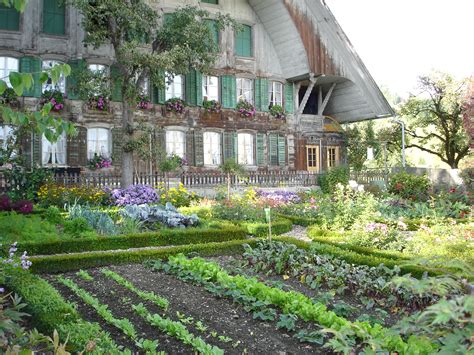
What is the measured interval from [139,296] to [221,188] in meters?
12.3

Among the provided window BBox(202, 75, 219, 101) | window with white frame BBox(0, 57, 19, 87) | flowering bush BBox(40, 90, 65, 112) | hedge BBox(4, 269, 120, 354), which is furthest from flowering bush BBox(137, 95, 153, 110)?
hedge BBox(4, 269, 120, 354)

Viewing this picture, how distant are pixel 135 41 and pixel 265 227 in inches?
359

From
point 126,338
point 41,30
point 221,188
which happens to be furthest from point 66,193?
point 126,338

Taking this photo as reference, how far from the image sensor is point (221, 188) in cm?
1792

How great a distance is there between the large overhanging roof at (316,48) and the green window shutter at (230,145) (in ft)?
14.3

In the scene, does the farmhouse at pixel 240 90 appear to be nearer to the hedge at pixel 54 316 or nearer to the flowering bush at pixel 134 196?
the flowering bush at pixel 134 196

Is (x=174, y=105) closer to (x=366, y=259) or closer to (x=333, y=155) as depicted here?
(x=333, y=155)

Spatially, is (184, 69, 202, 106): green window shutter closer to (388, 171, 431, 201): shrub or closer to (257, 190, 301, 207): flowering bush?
(257, 190, 301, 207): flowering bush

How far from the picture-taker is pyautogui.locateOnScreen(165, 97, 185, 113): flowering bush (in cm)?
2079

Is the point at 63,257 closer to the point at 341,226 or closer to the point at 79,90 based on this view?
the point at 341,226

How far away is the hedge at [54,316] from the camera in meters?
3.74

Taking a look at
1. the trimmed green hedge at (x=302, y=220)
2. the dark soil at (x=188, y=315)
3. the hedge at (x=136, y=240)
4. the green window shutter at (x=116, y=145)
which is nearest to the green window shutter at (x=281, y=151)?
the green window shutter at (x=116, y=145)

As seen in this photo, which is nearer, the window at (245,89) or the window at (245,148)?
the window at (245,148)

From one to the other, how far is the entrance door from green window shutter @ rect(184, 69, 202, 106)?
6587 mm
